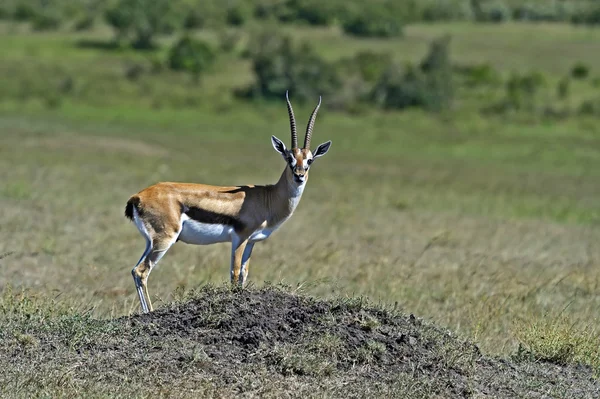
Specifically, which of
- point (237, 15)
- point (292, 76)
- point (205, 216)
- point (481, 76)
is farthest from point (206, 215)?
A: point (237, 15)

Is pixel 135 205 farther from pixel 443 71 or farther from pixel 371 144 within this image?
pixel 443 71

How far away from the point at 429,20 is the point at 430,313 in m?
85.0

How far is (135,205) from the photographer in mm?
10883

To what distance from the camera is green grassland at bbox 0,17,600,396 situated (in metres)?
13.2

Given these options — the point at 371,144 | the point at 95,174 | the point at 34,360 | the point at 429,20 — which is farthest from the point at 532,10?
the point at 34,360

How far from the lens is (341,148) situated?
40.8 meters

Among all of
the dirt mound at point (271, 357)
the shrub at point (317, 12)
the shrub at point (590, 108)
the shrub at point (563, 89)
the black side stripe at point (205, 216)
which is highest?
the black side stripe at point (205, 216)

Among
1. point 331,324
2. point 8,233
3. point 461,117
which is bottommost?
point 461,117

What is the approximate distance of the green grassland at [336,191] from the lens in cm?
1320

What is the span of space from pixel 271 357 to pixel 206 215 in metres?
2.80

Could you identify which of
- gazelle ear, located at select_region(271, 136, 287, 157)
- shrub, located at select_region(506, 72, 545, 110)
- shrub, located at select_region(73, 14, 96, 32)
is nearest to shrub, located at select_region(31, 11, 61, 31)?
shrub, located at select_region(73, 14, 96, 32)

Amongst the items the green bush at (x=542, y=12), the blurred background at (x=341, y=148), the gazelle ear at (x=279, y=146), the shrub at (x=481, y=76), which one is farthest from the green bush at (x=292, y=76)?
the green bush at (x=542, y=12)

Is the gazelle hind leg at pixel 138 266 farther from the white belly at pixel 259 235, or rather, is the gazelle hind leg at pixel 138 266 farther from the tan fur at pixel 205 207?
the white belly at pixel 259 235

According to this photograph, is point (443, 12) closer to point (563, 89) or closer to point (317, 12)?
point (317, 12)
